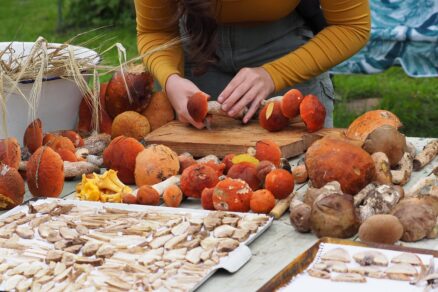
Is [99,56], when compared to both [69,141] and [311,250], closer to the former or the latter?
[69,141]

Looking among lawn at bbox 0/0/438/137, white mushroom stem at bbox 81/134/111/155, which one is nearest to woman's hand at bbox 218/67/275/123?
white mushroom stem at bbox 81/134/111/155

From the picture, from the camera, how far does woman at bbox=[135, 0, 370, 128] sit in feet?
7.32

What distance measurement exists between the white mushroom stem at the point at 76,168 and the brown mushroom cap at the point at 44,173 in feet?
0.42

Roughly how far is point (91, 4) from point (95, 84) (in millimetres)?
5655

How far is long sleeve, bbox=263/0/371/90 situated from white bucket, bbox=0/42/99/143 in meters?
0.54

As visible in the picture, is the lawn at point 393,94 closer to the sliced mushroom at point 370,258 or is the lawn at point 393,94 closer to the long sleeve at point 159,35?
the long sleeve at point 159,35

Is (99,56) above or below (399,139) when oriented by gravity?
above

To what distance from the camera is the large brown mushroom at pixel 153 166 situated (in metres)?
1.82

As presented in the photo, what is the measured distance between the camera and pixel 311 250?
1.35 m

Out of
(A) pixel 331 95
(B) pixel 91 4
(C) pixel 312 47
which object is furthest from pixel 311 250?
(B) pixel 91 4

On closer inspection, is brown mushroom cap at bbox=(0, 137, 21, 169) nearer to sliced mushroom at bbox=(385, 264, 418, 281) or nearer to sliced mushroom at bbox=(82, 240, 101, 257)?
sliced mushroom at bbox=(82, 240, 101, 257)

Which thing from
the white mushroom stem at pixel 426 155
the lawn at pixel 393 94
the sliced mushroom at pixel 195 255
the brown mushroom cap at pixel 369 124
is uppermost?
the brown mushroom cap at pixel 369 124

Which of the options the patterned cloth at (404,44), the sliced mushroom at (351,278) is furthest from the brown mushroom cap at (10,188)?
the patterned cloth at (404,44)

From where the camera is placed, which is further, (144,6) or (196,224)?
(144,6)
